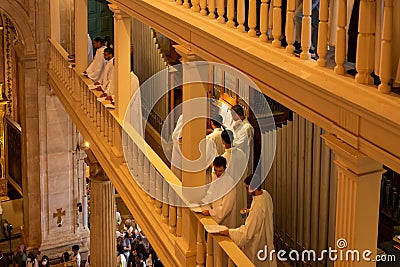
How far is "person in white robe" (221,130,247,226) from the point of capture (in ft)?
25.3

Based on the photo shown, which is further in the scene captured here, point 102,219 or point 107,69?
point 102,219

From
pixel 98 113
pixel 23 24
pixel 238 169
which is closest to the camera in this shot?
pixel 238 169

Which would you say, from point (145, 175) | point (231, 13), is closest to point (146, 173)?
point (145, 175)

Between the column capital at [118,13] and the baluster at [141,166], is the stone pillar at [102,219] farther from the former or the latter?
the baluster at [141,166]

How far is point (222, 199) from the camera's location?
6832 millimetres

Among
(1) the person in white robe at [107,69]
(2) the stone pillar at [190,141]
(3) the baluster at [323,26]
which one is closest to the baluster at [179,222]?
(2) the stone pillar at [190,141]

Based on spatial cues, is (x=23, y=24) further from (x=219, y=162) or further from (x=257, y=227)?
(x=257, y=227)

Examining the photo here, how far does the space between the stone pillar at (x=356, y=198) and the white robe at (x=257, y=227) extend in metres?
2.00

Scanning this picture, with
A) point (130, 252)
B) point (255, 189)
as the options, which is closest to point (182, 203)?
point (255, 189)

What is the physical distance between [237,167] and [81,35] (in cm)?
500

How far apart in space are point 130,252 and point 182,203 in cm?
870

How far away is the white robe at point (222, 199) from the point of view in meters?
6.81

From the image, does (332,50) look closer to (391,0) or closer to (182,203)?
(391,0)

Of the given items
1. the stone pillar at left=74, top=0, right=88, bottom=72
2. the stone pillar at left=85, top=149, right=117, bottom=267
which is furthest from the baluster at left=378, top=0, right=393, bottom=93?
the stone pillar at left=85, top=149, right=117, bottom=267
